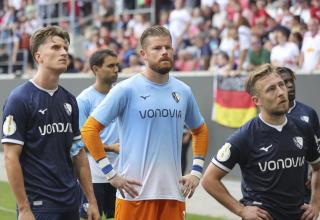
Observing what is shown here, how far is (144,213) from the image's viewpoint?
20.7ft

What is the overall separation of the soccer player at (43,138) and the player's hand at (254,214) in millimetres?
1179

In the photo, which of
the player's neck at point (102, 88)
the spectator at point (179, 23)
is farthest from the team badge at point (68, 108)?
the spectator at point (179, 23)

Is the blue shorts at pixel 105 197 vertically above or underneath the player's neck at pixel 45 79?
underneath

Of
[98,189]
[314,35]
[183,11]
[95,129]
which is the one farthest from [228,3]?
[95,129]

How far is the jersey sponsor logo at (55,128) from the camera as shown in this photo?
5.69 metres

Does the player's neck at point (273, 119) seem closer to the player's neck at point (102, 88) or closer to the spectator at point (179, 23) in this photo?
the player's neck at point (102, 88)

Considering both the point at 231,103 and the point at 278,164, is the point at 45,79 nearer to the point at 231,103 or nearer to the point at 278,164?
the point at 278,164

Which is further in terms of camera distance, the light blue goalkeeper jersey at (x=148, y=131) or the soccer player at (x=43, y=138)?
the light blue goalkeeper jersey at (x=148, y=131)

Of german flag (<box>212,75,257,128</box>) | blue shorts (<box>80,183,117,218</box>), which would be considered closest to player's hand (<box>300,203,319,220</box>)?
blue shorts (<box>80,183,117,218</box>)

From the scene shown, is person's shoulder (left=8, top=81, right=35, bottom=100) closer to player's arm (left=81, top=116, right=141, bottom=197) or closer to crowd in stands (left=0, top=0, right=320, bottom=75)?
player's arm (left=81, top=116, right=141, bottom=197)

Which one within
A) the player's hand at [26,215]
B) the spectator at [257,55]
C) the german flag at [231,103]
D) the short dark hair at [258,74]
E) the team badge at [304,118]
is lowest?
the german flag at [231,103]

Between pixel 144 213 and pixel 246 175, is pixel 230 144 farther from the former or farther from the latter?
pixel 144 213

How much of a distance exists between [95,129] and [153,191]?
0.66 m

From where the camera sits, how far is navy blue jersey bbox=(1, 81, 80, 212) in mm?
5586
